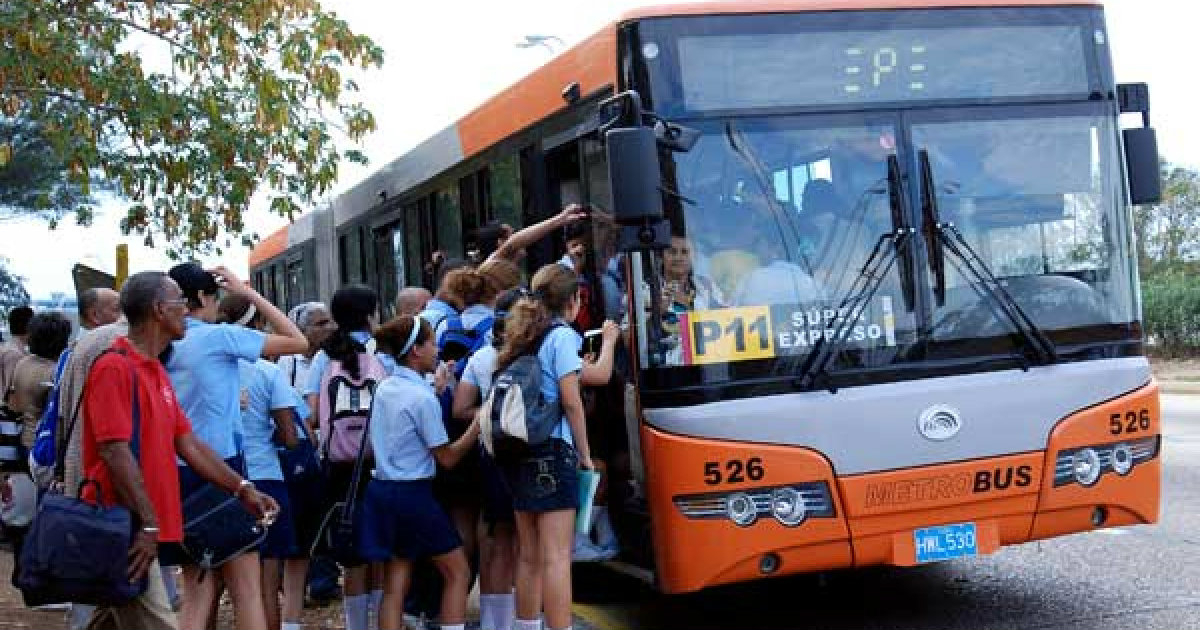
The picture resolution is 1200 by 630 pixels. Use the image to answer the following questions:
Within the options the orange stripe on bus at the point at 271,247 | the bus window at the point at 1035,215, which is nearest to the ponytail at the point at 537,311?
the bus window at the point at 1035,215

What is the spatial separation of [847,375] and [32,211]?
2099 cm

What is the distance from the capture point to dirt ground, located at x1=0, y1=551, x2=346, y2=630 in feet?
28.9

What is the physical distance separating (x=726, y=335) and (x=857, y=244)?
0.75 meters

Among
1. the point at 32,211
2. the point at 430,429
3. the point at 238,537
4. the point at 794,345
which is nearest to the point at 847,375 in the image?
the point at 794,345

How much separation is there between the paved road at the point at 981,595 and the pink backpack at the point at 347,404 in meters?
2.03

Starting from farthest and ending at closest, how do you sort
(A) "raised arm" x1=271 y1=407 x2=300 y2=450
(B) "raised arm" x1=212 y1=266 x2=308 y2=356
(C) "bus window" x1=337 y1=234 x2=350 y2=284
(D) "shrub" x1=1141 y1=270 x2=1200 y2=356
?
(D) "shrub" x1=1141 y1=270 x2=1200 y2=356
(C) "bus window" x1=337 y1=234 x2=350 y2=284
(A) "raised arm" x1=271 y1=407 x2=300 y2=450
(B) "raised arm" x1=212 y1=266 x2=308 y2=356

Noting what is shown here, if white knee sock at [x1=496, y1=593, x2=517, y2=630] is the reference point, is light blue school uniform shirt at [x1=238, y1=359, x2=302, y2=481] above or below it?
above

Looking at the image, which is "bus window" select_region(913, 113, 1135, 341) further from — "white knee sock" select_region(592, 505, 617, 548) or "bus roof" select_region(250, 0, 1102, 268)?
"white knee sock" select_region(592, 505, 617, 548)

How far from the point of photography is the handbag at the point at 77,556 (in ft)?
16.2

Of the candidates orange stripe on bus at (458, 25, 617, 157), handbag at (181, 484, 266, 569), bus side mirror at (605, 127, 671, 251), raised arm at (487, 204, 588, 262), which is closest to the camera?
handbag at (181, 484, 266, 569)

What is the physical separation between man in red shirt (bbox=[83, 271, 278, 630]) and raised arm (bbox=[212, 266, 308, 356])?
2.94 feet

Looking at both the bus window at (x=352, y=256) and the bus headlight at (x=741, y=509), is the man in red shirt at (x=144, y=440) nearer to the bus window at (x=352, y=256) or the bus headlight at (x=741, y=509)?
the bus headlight at (x=741, y=509)

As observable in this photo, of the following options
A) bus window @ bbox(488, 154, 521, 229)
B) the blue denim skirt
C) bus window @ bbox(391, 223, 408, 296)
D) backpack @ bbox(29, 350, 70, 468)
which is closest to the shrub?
bus window @ bbox(391, 223, 408, 296)

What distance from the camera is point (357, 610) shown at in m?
7.59
